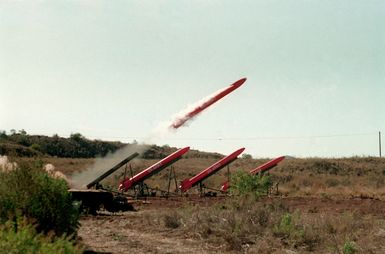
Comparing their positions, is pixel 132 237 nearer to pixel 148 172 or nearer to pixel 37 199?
pixel 37 199

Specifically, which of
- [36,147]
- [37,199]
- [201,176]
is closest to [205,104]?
[201,176]

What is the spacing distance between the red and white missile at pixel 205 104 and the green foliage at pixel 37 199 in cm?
1601

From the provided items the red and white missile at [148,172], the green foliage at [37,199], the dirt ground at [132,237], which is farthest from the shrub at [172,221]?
the red and white missile at [148,172]

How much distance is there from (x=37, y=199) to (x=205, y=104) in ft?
56.4

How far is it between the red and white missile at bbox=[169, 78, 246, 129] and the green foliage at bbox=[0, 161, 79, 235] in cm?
1601

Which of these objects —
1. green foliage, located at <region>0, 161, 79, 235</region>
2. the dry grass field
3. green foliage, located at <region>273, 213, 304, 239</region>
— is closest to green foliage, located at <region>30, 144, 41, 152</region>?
the dry grass field

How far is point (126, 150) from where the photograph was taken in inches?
1228

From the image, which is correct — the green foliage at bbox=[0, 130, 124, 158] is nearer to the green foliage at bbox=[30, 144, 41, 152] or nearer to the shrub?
the green foliage at bbox=[30, 144, 41, 152]

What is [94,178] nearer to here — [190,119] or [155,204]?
[155,204]

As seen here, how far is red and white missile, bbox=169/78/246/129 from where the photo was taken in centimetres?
2873

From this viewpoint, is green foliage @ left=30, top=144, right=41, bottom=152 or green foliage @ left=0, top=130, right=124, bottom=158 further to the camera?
green foliage @ left=0, top=130, right=124, bottom=158

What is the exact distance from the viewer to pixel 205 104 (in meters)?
29.0

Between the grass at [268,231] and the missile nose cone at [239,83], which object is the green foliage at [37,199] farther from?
the missile nose cone at [239,83]

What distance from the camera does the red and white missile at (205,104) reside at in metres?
28.7
